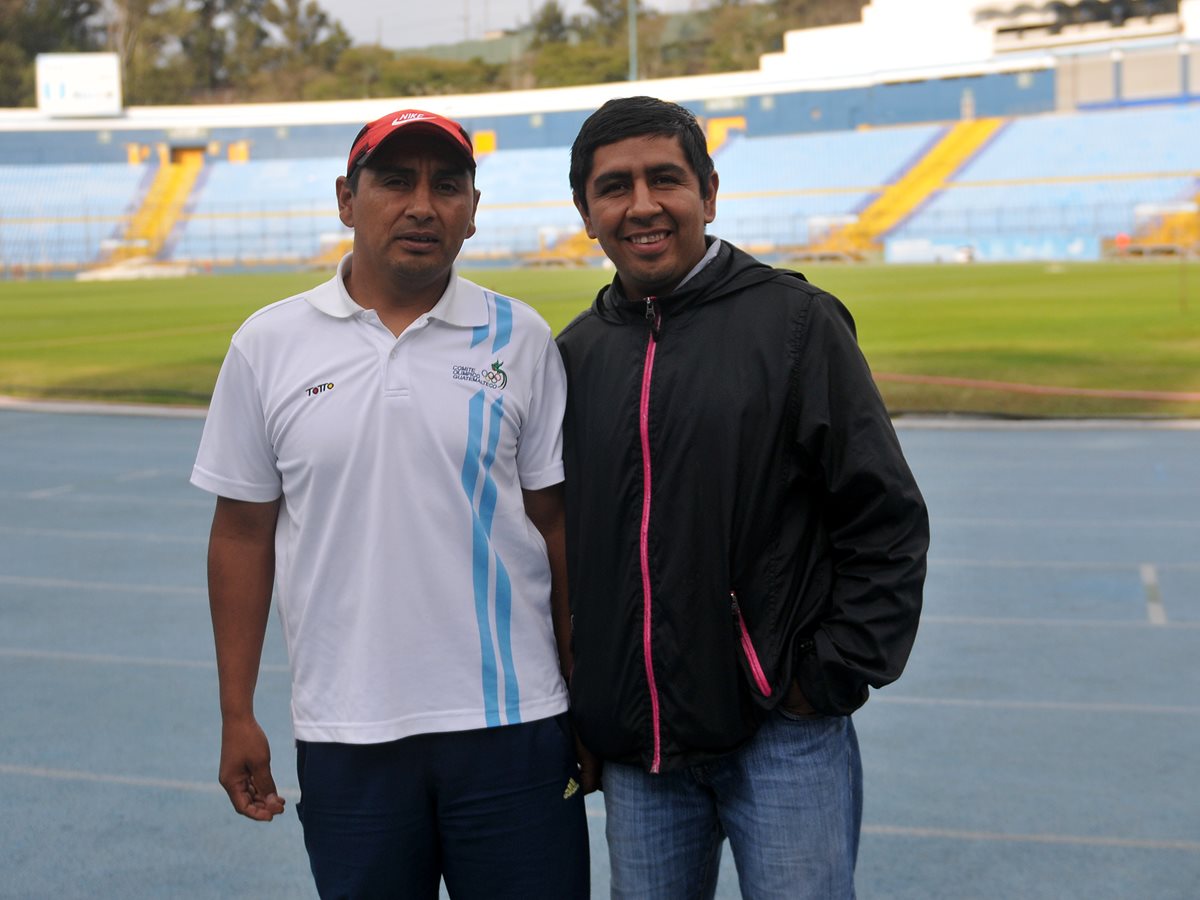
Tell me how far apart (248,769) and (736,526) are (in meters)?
0.90

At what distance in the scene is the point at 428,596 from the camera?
86.6 inches

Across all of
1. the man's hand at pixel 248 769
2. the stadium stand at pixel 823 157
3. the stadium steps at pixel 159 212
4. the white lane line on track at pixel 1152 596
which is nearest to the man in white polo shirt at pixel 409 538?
the man's hand at pixel 248 769

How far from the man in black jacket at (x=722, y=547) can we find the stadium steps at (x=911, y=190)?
44698 mm

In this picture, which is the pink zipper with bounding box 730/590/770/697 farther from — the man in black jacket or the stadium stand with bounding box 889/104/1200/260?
the stadium stand with bounding box 889/104/1200/260

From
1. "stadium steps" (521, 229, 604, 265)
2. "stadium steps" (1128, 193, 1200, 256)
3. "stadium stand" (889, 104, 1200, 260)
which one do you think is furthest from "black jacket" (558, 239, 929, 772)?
"stadium steps" (521, 229, 604, 265)

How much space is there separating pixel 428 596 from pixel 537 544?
221 mm

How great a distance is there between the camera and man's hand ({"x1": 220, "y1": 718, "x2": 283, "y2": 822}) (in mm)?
2393

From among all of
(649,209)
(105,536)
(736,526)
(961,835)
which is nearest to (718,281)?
(649,209)

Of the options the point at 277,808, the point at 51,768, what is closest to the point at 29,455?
the point at 51,768

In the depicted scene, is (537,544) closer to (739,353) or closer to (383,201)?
(739,353)

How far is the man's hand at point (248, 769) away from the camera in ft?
7.85

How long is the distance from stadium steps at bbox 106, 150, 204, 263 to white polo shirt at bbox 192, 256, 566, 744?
57.8 m

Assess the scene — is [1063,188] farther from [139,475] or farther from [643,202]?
[643,202]

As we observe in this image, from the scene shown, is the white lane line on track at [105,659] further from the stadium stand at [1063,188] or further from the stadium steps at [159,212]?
the stadium steps at [159,212]
